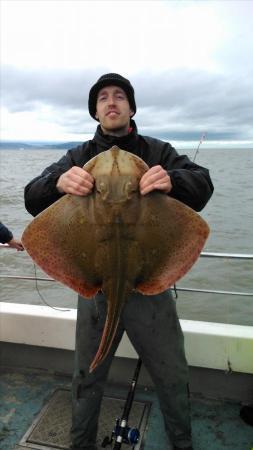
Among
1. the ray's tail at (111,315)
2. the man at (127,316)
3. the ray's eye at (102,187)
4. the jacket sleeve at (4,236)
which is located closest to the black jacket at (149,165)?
the man at (127,316)

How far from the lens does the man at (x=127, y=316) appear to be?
2.60 meters

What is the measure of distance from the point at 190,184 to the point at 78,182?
2.33 ft

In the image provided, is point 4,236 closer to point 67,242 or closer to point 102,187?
point 67,242

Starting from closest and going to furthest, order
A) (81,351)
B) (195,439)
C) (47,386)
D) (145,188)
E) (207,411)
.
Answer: (145,188) < (81,351) < (195,439) < (207,411) < (47,386)

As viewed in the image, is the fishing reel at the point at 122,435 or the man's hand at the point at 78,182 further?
the fishing reel at the point at 122,435

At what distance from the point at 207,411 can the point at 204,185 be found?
212 centimetres

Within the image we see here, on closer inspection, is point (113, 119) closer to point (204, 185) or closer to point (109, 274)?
point (204, 185)

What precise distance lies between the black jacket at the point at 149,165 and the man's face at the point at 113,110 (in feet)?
0.20

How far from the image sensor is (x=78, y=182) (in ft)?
6.68

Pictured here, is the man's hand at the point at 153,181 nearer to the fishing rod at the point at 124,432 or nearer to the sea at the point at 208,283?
the fishing rod at the point at 124,432

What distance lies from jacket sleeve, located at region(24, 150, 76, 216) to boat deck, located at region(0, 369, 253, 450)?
191 cm

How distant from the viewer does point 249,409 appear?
3279mm

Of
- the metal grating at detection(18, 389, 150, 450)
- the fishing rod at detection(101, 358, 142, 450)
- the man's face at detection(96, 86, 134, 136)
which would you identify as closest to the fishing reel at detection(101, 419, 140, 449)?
the fishing rod at detection(101, 358, 142, 450)

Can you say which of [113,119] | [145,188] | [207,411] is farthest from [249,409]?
[113,119]
